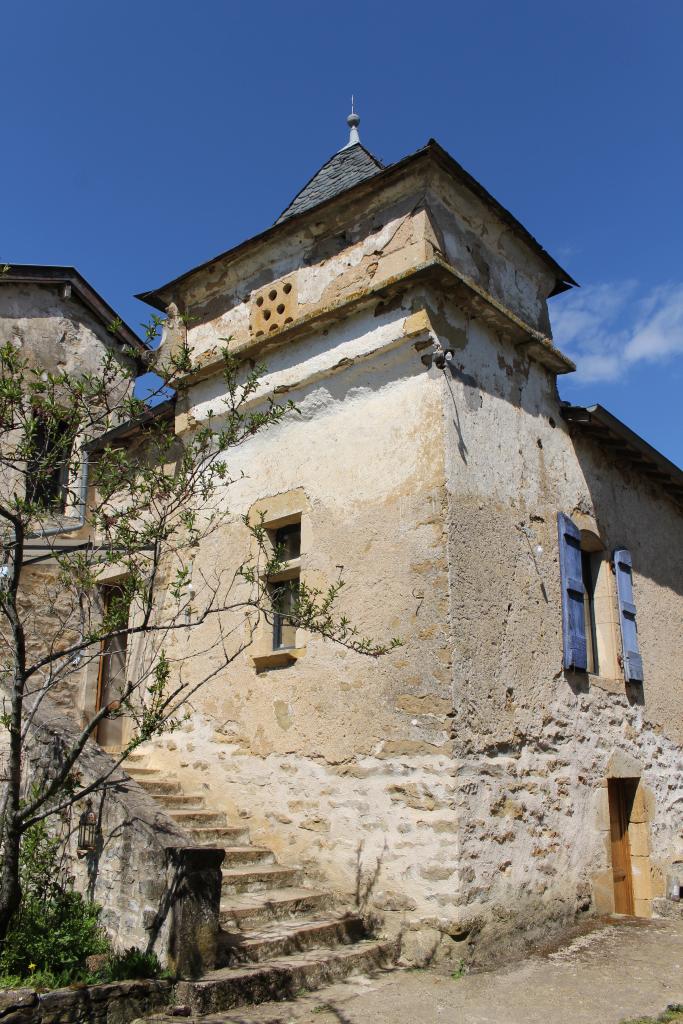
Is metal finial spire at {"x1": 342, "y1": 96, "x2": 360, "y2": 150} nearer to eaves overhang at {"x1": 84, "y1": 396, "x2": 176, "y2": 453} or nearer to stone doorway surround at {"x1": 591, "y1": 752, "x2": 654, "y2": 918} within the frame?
eaves overhang at {"x1": 84, "y1": 396, "x2": 176, "y2": 453}

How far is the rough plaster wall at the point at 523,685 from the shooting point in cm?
580

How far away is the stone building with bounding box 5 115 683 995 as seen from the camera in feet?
18.9

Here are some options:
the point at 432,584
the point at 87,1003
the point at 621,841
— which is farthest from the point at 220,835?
the point at 621,841

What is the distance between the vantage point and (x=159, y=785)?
22.8 ft

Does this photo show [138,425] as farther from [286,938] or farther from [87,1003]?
[87,1003]

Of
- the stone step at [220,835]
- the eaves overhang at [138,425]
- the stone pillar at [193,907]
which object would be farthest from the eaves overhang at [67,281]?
the stone pillar at [193,907]

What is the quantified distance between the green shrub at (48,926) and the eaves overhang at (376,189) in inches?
213

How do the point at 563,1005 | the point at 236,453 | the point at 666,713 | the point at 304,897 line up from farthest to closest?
1. the point at 666,713
2. the point at 236,453
3. the point at 304,897
4. the point at 563,1005

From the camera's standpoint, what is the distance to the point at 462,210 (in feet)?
23.8

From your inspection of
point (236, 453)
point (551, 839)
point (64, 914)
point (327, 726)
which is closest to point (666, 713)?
point (551, 839)

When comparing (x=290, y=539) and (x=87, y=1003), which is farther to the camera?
(x=290, y=539)

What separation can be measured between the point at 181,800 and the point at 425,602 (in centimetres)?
273

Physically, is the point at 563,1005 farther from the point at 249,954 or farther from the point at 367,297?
the point at 367,297

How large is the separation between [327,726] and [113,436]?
4332 millimetres
